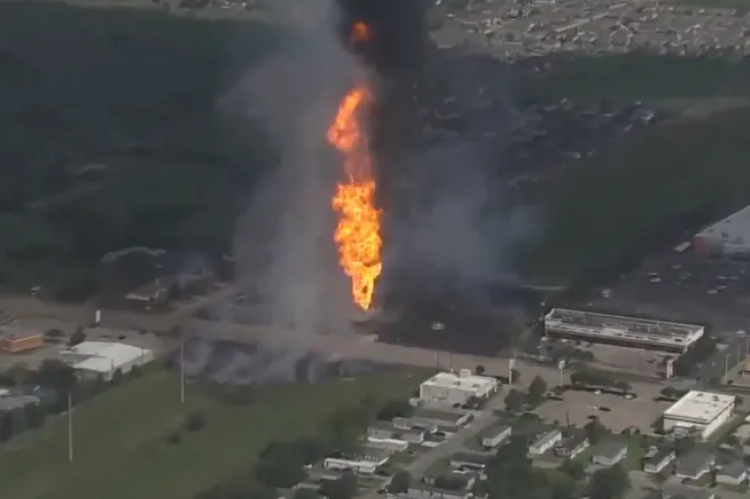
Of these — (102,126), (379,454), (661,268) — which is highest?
(102,126)

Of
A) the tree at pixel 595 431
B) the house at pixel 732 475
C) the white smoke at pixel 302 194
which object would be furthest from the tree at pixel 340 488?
the white smoke at pixel 302 194

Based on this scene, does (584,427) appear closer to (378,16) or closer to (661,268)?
(378,16)

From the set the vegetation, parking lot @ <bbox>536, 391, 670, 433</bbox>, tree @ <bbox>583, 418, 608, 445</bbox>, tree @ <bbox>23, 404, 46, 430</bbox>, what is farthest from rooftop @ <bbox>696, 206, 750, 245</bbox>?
tree @ <bbox>23, 404, 46, 430</bbox>

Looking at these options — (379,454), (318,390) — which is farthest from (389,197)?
(379,454)

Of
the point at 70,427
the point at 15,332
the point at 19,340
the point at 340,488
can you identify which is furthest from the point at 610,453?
the point at 15,332

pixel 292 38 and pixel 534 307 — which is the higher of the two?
pixel 292 38

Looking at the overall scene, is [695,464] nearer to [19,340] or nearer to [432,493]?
[432,493]

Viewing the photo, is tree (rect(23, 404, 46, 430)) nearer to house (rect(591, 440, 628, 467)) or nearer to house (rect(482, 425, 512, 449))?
house (rect(482, 425, 512, 449))

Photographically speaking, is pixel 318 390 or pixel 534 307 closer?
pixel 318 390
